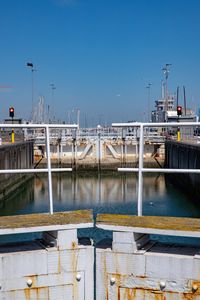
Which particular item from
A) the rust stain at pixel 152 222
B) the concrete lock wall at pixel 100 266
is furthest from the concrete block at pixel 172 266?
the rust stain at pixel 152 222

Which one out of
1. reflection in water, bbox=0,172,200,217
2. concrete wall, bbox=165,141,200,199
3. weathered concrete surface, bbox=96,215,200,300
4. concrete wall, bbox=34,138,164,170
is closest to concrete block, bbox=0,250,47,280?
weathered concrete surface, bbox=96,215,200,300

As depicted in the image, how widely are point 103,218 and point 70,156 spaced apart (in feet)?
127

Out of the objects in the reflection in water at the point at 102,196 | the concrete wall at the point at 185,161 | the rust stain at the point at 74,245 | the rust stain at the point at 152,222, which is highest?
the rust stain at the point at 152,222

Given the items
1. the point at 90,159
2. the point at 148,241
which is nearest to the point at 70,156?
the point at 90,159

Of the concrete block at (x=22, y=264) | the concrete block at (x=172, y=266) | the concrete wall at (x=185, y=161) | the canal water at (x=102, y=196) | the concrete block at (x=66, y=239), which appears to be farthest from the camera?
the concrete wall at (x=185, y=161)

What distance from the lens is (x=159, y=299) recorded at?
493cm

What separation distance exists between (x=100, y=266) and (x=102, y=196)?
24.6m

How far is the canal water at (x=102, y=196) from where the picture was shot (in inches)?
928

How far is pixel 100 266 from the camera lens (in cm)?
511

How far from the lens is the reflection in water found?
23639mm

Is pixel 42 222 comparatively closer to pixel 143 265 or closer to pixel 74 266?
pixel 74 266

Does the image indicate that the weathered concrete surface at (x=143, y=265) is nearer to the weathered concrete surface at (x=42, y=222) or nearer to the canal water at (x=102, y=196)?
the weathered concrete surface at (x=42, y=222)

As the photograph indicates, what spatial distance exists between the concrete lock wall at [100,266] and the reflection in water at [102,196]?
54.4 ft

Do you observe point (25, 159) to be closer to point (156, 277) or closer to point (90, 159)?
point (90, 159)
